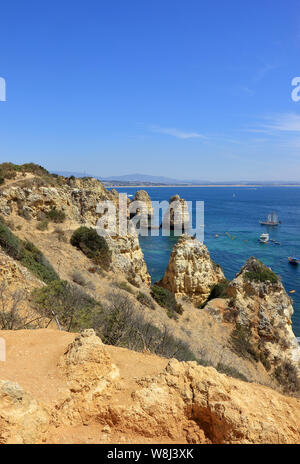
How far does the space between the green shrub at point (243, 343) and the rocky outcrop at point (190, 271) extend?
557 centimetres

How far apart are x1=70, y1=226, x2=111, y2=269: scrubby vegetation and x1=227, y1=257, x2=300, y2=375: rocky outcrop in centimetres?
877

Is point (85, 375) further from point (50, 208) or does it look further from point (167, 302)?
point (50, 208)

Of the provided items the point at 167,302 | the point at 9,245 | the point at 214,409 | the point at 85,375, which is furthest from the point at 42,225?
the point at 214,409

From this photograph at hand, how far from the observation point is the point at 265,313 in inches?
654

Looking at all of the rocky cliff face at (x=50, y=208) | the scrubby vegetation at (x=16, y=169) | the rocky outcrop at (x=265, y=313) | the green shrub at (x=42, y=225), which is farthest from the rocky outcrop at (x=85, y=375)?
the scrubby vegetation at (x=16, y=169)

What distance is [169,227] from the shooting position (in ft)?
209

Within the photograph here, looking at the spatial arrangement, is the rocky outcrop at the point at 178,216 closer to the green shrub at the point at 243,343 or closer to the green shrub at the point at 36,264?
the green shrub at the point at 243,343

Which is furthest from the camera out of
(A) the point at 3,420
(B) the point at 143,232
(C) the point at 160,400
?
(B) the point at 143,232

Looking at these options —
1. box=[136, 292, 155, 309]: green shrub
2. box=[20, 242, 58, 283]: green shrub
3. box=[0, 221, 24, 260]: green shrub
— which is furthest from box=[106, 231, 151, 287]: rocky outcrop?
box=[0, 221, 24, 260]: green shrub

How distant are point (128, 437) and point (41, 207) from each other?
804 inches

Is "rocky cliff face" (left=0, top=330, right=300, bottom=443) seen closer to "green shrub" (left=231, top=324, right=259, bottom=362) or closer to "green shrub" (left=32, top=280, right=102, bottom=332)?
"green shrub" (left=32, top=280, right=102, bottom=332)

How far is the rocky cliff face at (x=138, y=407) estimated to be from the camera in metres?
3.02
